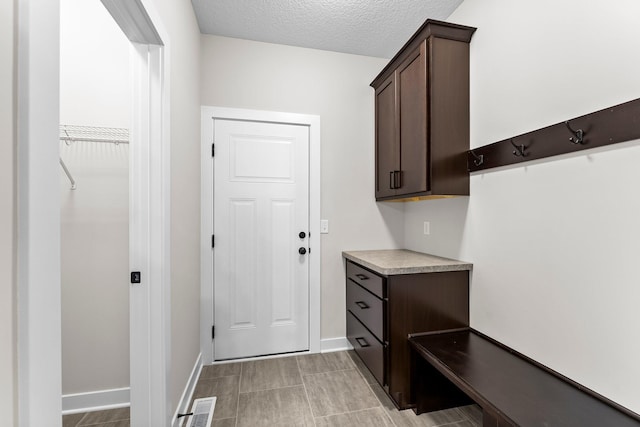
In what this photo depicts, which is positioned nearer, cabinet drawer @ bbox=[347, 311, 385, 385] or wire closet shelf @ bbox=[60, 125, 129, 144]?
wire closet shelf @ bbox=[60, 125, 129, 144]

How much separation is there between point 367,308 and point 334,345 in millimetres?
750

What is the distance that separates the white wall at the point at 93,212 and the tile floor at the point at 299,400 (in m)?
0.36

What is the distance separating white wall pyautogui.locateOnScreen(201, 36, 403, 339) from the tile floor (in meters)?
0.47

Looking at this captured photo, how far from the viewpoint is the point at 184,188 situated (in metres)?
1.80

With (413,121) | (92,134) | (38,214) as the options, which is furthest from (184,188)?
(413,121)

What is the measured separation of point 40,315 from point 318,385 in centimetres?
185

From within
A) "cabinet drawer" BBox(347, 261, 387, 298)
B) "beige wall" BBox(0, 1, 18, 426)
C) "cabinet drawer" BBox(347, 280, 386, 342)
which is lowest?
"cabinet drawer" BBox(347, 280, 386, 342)

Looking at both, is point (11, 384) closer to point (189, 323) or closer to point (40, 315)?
point (40, 315)

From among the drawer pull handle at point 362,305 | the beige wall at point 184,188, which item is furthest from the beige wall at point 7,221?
the drawer pull handle at point 362,305

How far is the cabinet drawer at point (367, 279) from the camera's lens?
1.83 metres

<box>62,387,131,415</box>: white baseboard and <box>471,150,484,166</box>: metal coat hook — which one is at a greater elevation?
<box>471,150,484,166</box>: metal coat hook

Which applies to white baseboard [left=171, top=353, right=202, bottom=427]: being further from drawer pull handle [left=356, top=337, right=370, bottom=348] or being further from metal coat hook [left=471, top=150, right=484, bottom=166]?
metal coat hook [left=471, top=150, right=484, bottom=166]

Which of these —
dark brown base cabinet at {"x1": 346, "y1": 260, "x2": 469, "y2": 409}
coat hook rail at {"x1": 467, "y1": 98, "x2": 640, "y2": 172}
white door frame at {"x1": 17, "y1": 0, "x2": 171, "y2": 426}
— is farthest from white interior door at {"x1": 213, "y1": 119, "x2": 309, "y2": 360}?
white door frame at {"x1": 17, "y1": 0, "x2": 171, "y2": 426}

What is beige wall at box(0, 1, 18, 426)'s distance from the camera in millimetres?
506
